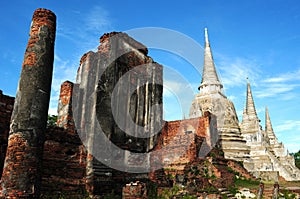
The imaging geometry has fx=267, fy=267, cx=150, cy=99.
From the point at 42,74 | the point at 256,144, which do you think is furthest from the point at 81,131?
the point at 256,144

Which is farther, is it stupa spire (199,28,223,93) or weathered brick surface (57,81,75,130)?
stupa spire (199,28,223,93)

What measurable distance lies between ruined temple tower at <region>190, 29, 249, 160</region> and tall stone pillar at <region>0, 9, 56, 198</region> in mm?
17438

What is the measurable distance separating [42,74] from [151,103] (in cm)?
551

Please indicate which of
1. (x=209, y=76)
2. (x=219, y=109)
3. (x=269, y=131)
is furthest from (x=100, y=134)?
(x=269, y=131)

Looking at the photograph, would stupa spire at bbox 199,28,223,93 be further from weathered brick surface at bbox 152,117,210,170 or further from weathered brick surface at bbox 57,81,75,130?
weathered brick surface at bbox 57,81,75,130

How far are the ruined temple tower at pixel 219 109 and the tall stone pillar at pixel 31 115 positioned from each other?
57.2ft

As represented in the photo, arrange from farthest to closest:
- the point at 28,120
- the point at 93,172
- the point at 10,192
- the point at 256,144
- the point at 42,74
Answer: the point at 256,144
the point at 93,172
the point at 42,74
the point at 28,120
the point at 10,192

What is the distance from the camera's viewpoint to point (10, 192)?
513cm

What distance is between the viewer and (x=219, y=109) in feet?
97.7

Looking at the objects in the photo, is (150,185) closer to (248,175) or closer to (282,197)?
(282,197)

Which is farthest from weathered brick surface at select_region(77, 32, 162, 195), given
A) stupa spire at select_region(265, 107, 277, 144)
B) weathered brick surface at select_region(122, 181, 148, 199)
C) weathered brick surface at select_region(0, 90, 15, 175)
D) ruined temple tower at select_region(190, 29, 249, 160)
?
stupa spire at select_region(265, 107, 277, 144)

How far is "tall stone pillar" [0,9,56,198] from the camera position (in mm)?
5270

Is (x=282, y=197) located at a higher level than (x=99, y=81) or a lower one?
lower

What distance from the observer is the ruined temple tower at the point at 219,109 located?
77.9 feet
